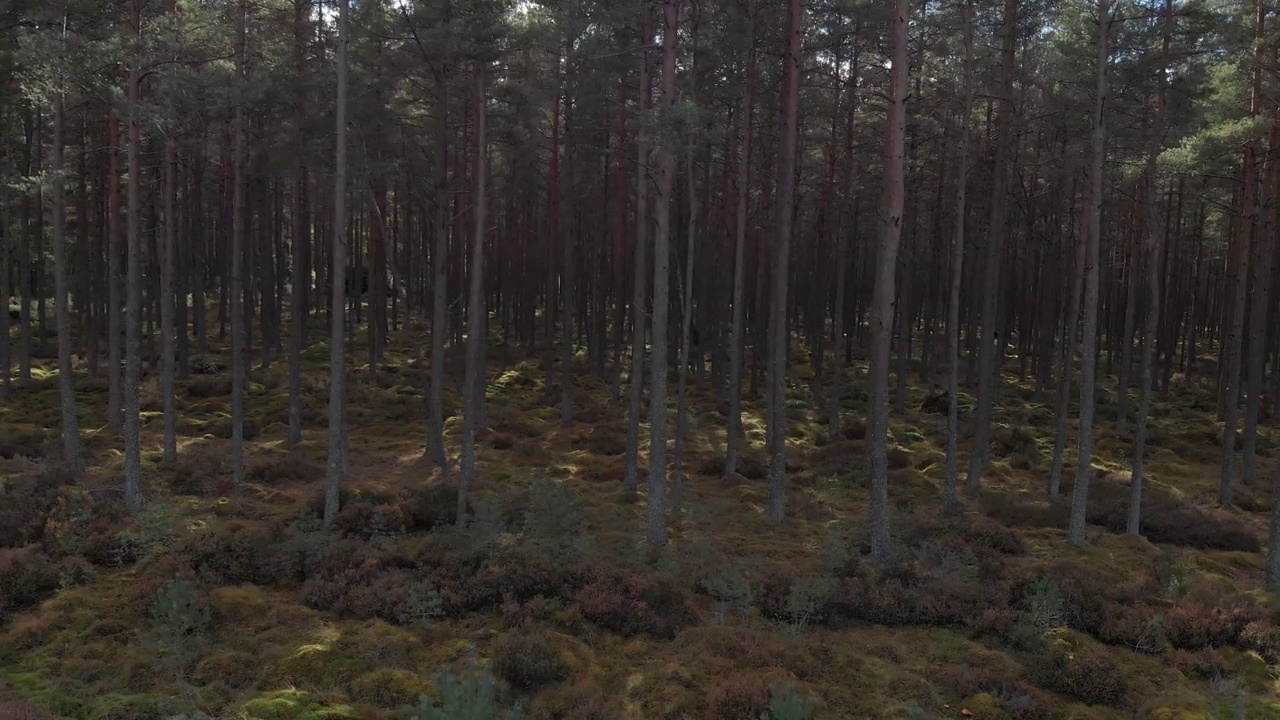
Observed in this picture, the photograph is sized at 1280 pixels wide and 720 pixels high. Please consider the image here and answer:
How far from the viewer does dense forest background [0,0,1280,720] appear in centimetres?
1179

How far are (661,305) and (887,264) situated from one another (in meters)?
3.72

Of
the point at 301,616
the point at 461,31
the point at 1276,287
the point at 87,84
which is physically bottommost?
the point at 301,616

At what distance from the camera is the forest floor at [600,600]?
8.48 metres

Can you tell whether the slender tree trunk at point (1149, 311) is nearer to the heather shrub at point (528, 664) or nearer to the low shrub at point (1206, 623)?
the low shrub at point (1206, 623)

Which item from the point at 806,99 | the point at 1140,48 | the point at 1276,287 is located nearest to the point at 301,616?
the point at 806,99

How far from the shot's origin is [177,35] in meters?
13.3

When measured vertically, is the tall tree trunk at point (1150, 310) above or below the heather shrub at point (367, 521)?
above

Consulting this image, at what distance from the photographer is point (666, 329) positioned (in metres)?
19.9

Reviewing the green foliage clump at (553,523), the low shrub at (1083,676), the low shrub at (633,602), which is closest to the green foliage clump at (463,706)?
the low shrub at (633,602)

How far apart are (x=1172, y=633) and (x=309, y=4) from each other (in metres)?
21.1

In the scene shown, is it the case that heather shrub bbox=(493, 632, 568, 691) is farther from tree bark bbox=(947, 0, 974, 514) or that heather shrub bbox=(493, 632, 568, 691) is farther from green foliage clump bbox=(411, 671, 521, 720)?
Answer: tree bark bbox=(947, 0, 974, 514)

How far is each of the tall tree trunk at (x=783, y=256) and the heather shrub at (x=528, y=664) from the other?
780 cm

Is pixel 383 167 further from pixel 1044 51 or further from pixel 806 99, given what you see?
pixel 1044 51

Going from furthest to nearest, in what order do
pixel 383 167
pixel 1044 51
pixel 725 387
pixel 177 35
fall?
1. pixel 725 387
2. pixel 1044 51
3. pixel 383 167
4. pixel 177 35
